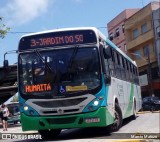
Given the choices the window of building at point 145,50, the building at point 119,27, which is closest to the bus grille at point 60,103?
the window of building at point 145,50

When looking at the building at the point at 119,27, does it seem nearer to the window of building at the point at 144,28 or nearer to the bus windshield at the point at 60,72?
the window of building at the point at 144,28

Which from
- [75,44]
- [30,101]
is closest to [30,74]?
[30,101]

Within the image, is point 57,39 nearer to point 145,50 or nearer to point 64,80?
point 64,80

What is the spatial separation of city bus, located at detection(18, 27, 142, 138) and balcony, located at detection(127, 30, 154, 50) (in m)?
37.6

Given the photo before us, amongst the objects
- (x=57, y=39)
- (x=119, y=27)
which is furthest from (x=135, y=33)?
(x=57, y=39)

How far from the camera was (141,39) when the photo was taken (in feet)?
171

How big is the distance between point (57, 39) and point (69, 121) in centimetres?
254

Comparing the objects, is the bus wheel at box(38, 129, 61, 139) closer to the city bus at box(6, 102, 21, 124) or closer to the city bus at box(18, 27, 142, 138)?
the city bus at box(18, 27, 142, 138)

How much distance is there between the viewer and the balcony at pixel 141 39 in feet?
162

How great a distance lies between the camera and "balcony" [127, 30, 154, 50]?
49.2 metres

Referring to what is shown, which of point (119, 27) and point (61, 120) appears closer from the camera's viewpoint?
point (61, 120)

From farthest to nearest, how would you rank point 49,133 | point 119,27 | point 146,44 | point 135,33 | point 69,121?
1. point 119,27
2. point 135,33
3. point 146,44
4. point 49,133
5. point 69,121

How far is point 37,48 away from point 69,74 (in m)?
1.39

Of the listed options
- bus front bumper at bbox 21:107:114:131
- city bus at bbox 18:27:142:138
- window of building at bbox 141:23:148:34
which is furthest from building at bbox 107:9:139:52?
bus front bumper at bbox 21:107:114:131
